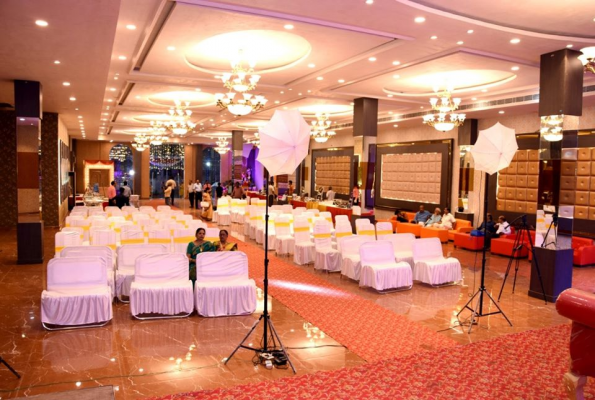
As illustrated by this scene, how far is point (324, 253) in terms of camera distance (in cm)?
979

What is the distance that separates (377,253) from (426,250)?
114 cm

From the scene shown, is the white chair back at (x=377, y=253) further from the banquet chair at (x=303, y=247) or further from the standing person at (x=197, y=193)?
the standing person at (x=197, y=193)

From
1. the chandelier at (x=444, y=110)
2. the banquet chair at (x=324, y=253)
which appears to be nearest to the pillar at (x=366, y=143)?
the chandelier at (x=444, y=110)

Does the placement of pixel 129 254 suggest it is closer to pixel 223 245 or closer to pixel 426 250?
pixel 223 245

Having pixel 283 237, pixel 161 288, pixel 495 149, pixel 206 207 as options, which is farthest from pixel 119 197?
pixel 495 149

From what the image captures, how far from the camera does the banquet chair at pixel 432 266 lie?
8781 mm

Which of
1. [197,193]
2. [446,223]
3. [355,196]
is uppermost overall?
[355,196]

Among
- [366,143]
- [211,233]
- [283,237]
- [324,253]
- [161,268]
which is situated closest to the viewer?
[161,268]

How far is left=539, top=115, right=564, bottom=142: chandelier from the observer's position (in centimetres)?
793

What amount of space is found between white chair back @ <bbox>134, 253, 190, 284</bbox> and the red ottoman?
8796 mm

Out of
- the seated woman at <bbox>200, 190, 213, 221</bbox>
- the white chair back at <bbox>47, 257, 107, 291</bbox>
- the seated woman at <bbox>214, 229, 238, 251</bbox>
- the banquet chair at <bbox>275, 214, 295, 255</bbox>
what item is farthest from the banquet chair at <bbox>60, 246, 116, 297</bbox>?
the seated woman at <bbox>200, 190, 213, 221</bbox>

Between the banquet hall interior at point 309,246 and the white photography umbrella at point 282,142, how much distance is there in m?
0.02

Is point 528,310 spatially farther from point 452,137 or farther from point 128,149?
point 128,149

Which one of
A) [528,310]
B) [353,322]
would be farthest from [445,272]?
[353,322]
